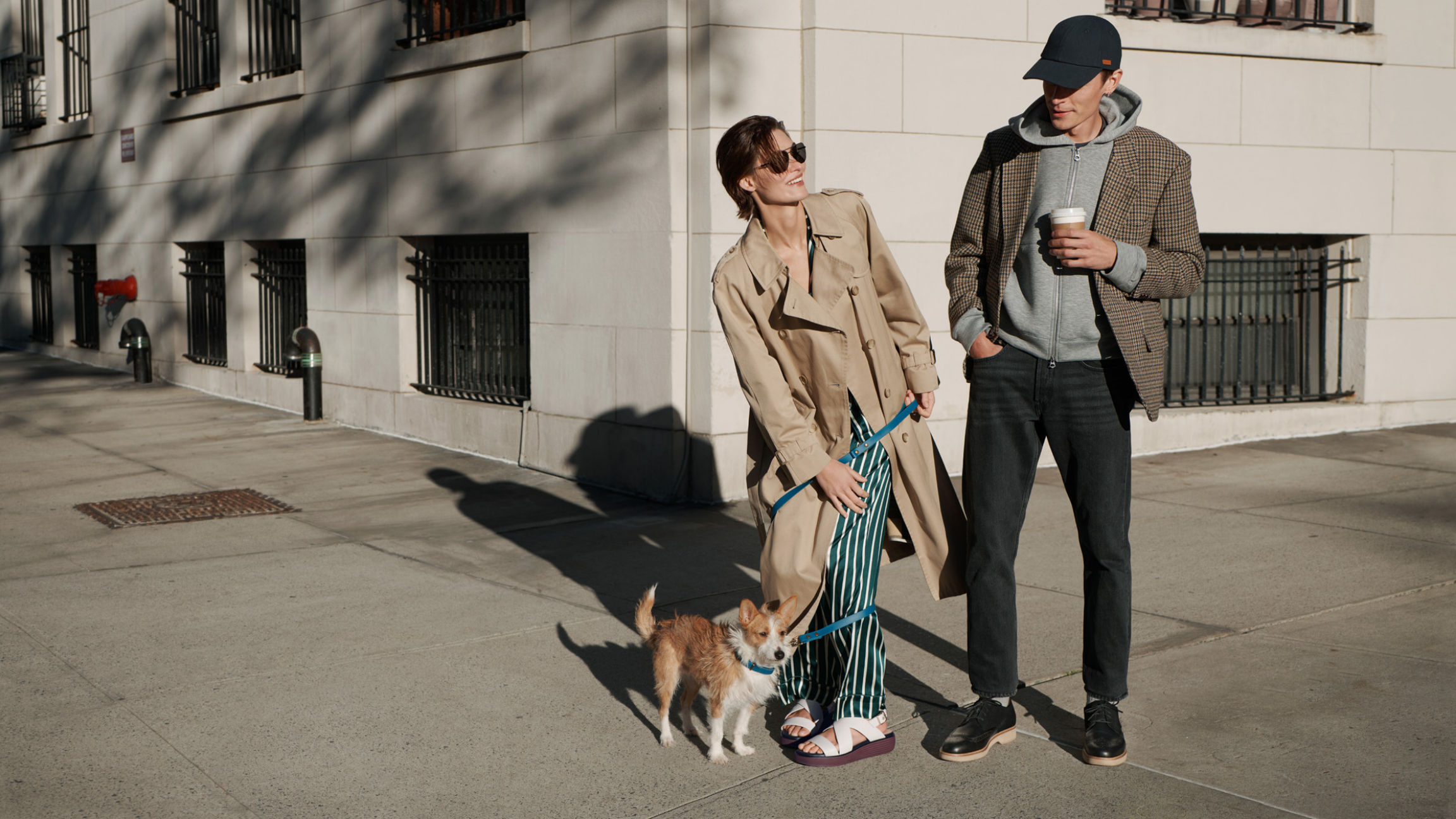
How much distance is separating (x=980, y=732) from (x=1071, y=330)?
1.24m

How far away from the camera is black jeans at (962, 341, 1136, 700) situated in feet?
12.6

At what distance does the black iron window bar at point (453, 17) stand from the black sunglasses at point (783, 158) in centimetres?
605

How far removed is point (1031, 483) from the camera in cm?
395

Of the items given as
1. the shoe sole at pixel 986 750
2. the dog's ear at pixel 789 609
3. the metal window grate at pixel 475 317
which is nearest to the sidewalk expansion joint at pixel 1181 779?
the shoe sole at pixel 986 750

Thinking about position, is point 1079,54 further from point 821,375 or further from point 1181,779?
point 1181,779

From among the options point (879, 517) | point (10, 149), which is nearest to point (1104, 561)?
point (879, 517)

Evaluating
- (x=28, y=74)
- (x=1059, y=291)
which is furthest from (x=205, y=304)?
(x=1059, y=291)

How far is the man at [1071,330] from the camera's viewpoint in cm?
374

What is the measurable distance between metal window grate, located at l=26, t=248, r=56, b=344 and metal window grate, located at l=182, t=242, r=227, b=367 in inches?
181

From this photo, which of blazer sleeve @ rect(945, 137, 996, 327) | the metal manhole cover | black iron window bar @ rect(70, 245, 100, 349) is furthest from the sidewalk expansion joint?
black iron window bar @ rect(70, 245, 100, 349)

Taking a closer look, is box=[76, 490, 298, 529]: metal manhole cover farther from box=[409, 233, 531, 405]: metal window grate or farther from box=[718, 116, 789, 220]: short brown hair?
box=[718, 116, 789, 220]: short brown hair

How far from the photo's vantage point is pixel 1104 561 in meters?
3.87

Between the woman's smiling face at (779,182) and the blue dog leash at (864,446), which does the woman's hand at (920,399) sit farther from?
the woman's smiling face at (779,182)

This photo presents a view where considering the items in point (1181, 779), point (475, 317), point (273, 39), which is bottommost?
point (1181, 779)
